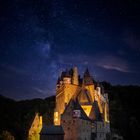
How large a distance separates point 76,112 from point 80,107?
2880mm

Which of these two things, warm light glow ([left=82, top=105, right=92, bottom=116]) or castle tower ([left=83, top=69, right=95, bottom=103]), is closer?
warm light glow ([left=82, top=105, right=92, bottom=116])

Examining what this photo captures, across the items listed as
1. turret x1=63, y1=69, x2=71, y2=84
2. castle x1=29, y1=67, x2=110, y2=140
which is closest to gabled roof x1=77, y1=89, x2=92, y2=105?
castle x1=29, y1=67, x2=110, y2=140

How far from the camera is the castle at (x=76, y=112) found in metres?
60.8

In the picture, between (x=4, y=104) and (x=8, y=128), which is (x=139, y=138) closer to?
(x=8, y=128)

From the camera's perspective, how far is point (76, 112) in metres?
61.4

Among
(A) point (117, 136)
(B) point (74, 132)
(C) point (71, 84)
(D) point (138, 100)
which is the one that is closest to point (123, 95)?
(D) point (138, 100)

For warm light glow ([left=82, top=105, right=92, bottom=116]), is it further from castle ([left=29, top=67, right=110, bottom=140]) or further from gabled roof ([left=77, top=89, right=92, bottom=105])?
gabled roof ([left=77, top=89, right=92, bottom=105])

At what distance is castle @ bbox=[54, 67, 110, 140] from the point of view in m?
61.0

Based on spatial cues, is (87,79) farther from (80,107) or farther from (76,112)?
(76,112)

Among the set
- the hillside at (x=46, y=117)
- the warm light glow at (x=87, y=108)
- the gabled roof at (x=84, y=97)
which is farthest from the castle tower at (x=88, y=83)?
the hillside at (x=46, y=117)

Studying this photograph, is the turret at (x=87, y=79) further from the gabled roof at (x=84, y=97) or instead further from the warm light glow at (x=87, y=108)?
the warm light glow at (x=87, y=108)

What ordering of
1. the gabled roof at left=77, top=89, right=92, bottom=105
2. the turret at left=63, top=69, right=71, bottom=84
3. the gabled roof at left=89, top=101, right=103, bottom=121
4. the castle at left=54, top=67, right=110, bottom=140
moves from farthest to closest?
the turret at left=63, top=69, right=71, bottom=84 < the gabled roof at left=77, top=89, right=92, bottom=105 < the gabled roof at left=89, top=101, right=103, bottom=121 < the castle at left=54, top=67, right=110, bottom=140

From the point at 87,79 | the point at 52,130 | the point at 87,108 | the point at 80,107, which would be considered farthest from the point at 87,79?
the point at 52,130

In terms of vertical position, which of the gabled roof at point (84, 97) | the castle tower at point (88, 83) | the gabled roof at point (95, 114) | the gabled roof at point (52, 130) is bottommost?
the gabled roof at point (52, 130)
